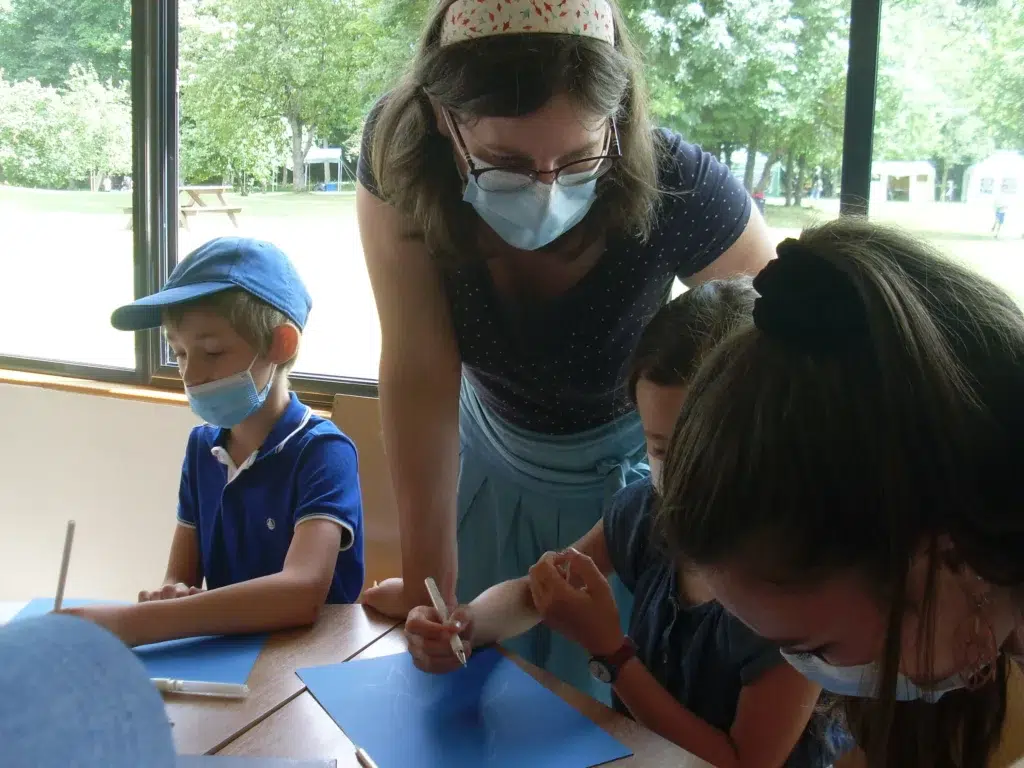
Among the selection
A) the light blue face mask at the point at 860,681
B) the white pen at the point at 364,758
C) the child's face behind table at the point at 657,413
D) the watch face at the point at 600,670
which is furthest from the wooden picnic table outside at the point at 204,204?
the light blue face mask at the point at 860,681

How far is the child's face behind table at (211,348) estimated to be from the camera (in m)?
1.50

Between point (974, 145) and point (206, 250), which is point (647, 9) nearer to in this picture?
point (974, 145)

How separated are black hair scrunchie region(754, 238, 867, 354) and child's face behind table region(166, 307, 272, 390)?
103cm

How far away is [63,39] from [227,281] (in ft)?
5.45

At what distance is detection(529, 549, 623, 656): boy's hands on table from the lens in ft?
3.53

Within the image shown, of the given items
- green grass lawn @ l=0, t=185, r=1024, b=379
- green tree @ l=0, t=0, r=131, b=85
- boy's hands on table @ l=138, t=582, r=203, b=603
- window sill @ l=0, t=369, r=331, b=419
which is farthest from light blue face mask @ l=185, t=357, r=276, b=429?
green tree @ l=0, t=0, r=131, b=85

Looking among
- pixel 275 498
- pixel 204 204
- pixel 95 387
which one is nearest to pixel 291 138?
pixel 204 204

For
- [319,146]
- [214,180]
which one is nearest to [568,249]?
[319,146]

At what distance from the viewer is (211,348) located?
4.95ft

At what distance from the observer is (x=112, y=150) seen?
2646mm

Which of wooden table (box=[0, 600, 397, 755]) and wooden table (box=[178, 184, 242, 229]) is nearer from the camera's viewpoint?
wooden table (box=[0, 600, 397, 755])

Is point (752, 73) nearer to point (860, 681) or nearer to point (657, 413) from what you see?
point (657, 413)

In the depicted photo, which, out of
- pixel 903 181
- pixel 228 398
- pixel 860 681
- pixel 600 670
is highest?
pixel 903 181

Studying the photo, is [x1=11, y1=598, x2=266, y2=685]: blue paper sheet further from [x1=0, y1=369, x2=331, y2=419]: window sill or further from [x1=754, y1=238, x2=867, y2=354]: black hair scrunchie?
[x1=0, y1=369, x2=331, y2=419]: window sill
